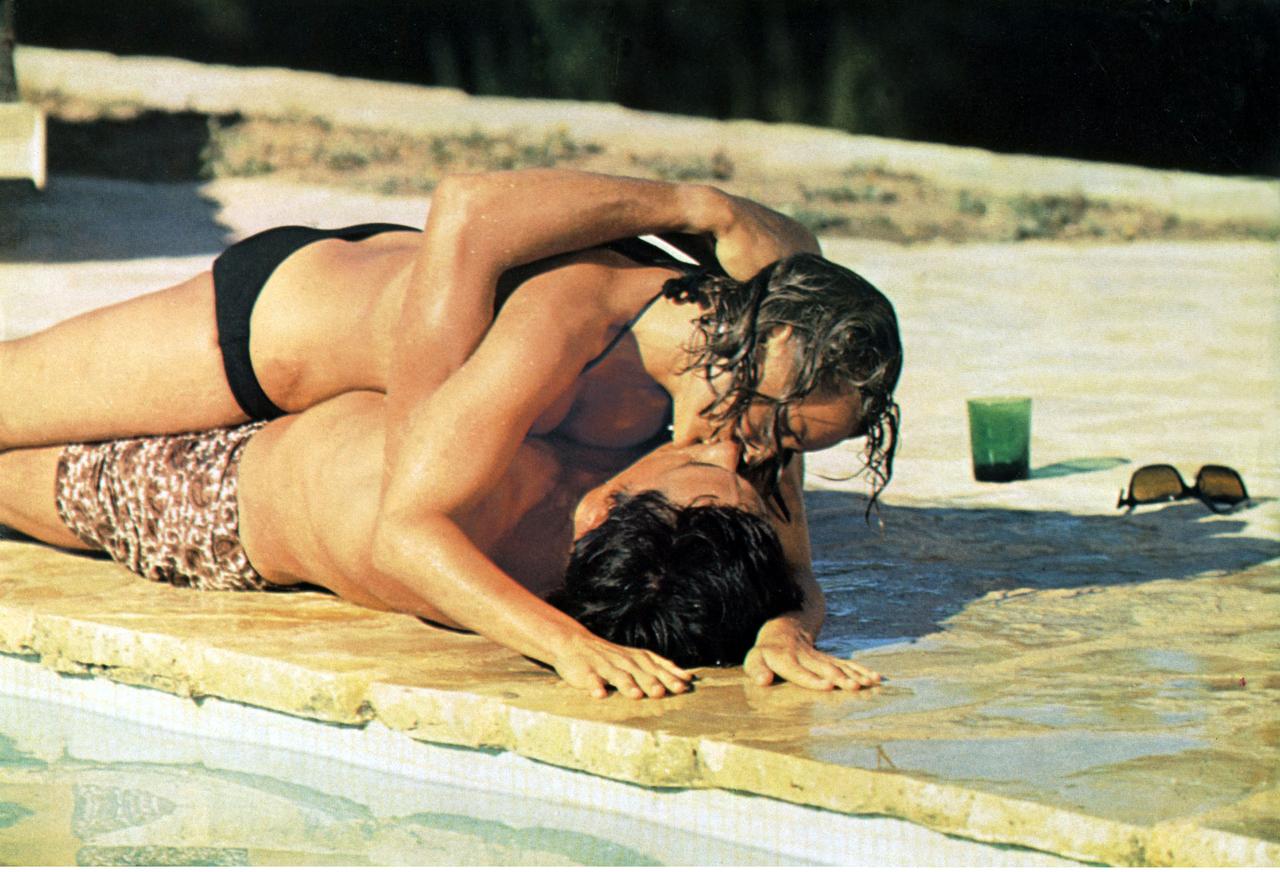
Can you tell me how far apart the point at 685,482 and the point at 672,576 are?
22cm

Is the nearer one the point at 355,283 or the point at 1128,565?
the point at 355,283

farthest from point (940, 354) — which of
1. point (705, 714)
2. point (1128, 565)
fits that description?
point (705, 714)

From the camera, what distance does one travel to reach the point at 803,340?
308cm

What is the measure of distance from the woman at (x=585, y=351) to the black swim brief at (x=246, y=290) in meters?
0.19

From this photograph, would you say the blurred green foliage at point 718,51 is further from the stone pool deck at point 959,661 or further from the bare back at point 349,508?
the bare back at point 349,508

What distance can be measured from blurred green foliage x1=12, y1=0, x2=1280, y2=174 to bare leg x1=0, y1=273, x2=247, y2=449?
896cm

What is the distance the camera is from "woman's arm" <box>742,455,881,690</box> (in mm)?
3078

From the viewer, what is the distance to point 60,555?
4.24m

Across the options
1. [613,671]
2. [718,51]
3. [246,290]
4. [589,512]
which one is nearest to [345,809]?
[613,671]

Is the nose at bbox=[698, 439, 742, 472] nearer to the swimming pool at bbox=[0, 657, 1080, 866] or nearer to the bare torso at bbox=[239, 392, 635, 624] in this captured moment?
the bare torso at bbox=[239, 392, 635, 624]

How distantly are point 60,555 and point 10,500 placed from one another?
19 centimetres

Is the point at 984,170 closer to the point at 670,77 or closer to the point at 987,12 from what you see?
the point at 987,12

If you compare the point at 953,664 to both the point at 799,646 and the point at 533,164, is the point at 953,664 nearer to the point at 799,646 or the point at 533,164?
the point at 799,646

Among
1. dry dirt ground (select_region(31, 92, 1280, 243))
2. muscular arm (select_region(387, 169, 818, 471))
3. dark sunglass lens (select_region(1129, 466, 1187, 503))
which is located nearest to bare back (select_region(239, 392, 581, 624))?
muscular arm (select_region(387, 169, 818, 471))
